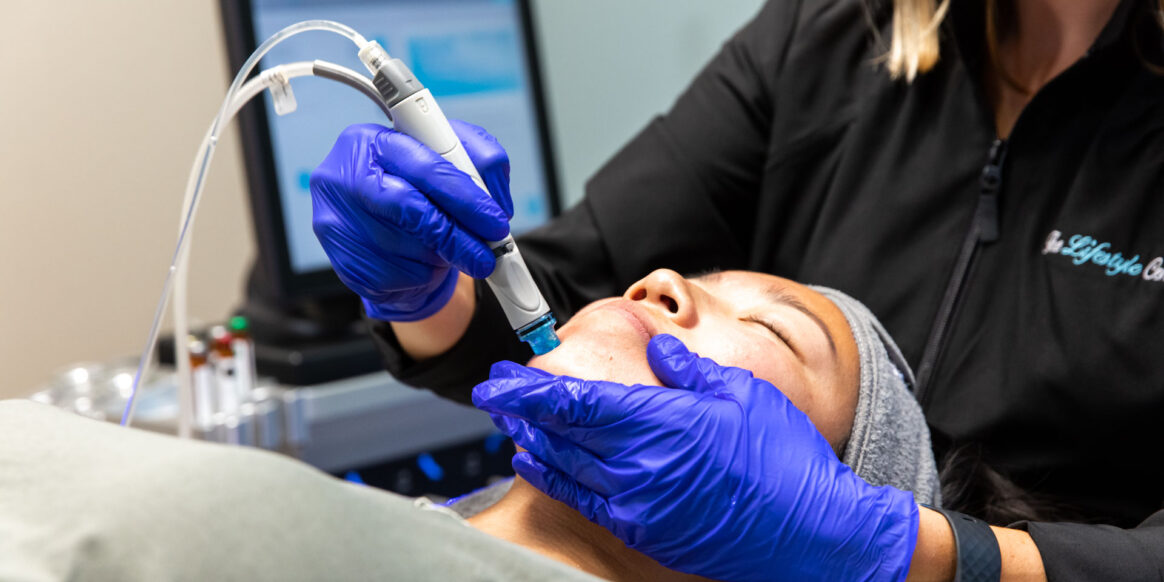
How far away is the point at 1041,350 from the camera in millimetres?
1187

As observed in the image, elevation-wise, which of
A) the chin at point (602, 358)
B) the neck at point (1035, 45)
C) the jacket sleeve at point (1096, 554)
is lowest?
the jacket sleeve at point (1096, 554)

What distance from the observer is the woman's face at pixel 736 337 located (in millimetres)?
1002

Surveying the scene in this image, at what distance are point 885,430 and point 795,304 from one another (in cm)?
17

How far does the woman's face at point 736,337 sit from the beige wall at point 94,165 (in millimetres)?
1602

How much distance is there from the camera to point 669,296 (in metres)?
1.10

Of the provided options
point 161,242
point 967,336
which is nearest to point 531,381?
point 967,336

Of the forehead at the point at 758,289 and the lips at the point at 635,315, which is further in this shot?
the forehead at the point at 758,289

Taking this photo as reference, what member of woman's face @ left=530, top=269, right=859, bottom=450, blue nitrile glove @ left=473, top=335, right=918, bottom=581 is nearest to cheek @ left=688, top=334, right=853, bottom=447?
woman's face @ left=530, top=269, right=859, bottom=450

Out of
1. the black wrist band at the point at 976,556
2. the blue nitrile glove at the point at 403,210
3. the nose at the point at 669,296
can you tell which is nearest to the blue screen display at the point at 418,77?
the blue nitrile glove at the point at 403,210

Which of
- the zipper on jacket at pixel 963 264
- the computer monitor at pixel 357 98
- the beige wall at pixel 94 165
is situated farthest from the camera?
the beige wall at pixel 94 165

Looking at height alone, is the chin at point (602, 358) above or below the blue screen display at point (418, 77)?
below

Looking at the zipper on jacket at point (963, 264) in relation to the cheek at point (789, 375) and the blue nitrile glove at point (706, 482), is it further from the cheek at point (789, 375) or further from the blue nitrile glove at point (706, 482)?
the blue nitrile glove at point (706, 482)

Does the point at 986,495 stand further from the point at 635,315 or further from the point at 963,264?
the point at 635,315

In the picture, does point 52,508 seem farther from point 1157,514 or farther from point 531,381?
point 1157,514
